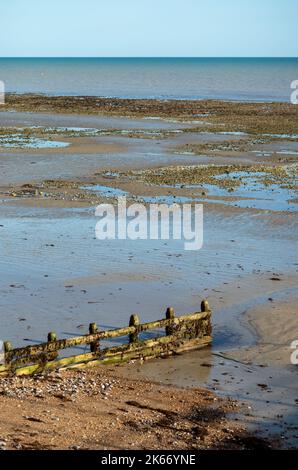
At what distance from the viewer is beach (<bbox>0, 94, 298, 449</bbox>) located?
12.9m

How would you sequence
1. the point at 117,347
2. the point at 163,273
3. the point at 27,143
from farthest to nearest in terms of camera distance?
the point at 27,143 < the point at 163,273 < the point at 117,347

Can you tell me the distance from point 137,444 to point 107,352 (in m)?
3.84

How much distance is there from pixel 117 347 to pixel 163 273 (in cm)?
626

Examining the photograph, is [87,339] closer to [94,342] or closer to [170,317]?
[94,342]

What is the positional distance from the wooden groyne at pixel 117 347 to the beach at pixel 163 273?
0.28 m

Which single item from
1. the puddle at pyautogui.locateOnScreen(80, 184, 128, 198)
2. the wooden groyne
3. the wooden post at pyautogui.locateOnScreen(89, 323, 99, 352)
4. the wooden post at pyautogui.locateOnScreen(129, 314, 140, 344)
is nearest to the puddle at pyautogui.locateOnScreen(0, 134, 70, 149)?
the puddle at pyautogui.locateOnScreen(80, 184, 128, 198)

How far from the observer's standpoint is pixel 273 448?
11609 millimetres

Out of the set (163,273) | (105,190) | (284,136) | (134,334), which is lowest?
(134,334)

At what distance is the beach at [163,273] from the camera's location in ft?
42.2

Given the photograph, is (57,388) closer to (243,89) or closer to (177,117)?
(177,117)

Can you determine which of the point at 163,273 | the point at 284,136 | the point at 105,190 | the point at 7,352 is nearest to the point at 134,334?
the point at 7,352

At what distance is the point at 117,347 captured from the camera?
1512cm

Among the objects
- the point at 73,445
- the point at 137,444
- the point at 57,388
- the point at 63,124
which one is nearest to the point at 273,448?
the point at 137,444

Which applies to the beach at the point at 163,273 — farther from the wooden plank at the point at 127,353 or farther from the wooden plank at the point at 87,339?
the wooden plank at the point at 87,339
